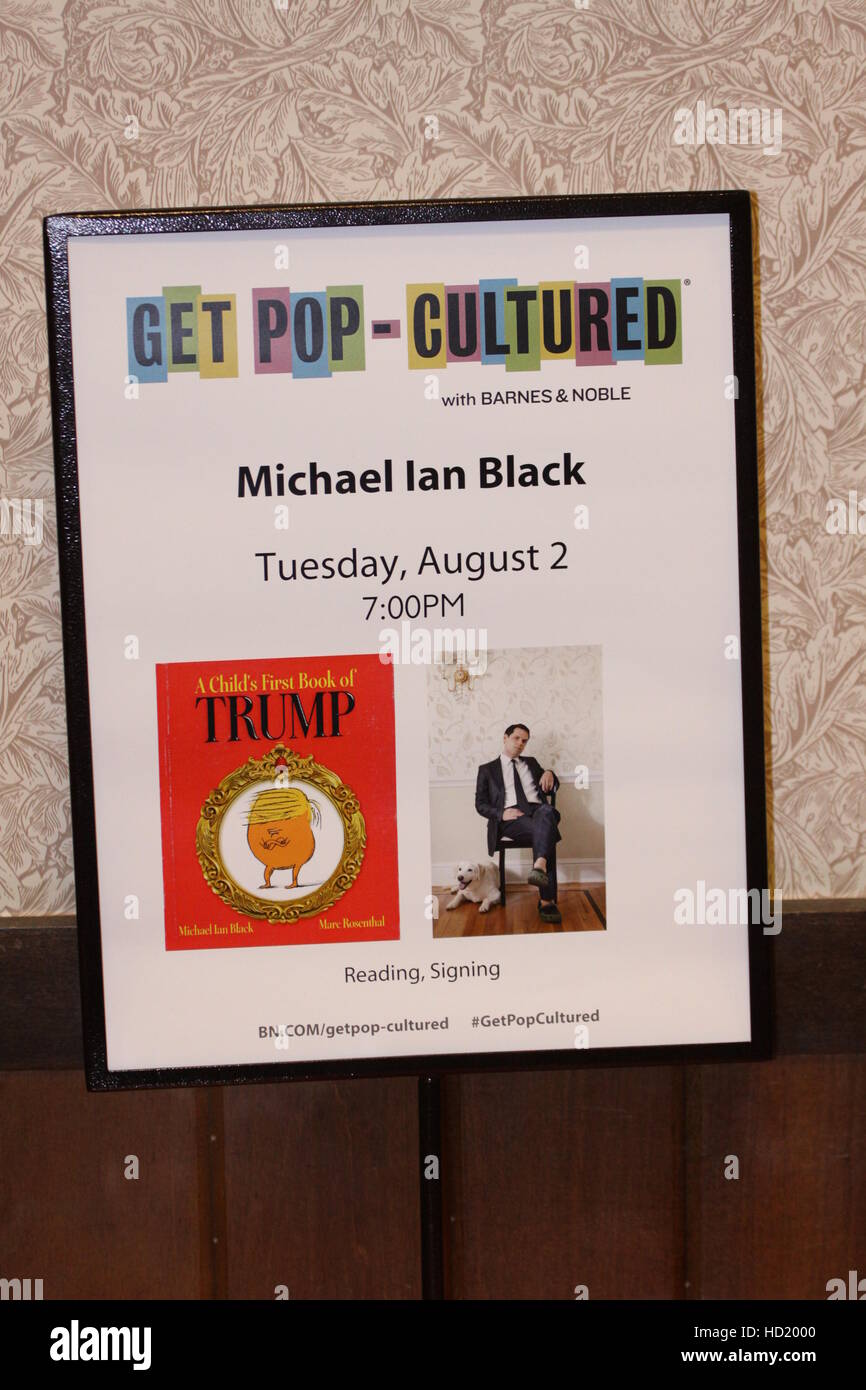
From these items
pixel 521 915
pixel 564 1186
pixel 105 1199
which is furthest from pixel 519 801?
pixel 105 1199

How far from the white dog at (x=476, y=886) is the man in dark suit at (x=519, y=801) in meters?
0.02

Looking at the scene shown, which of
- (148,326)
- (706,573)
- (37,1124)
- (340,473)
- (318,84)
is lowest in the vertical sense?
(37,1124)

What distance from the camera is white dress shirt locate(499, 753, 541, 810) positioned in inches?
36.6

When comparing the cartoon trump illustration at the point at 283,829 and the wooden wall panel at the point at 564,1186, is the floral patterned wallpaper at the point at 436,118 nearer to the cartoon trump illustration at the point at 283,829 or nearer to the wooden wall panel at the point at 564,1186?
the cartoon trump illustration at the point at 283,829

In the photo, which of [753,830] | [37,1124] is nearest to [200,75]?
[753,830]

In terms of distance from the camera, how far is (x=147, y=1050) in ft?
3.04

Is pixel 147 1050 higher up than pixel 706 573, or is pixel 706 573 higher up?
pixel 706 573

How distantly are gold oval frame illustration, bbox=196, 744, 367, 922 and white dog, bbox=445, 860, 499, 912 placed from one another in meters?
0.10

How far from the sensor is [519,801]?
3.05 ft

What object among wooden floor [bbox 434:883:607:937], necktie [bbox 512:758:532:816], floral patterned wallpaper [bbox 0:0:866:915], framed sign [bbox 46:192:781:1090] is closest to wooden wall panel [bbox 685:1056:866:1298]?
framed sign [bbox 46:192:781:1090]

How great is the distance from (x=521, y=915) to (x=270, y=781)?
28 centimetres

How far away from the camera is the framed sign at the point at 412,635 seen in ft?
2.98

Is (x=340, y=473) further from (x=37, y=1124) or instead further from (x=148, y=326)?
(x=37, y=1124)

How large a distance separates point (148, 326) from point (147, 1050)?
70 centimetres
